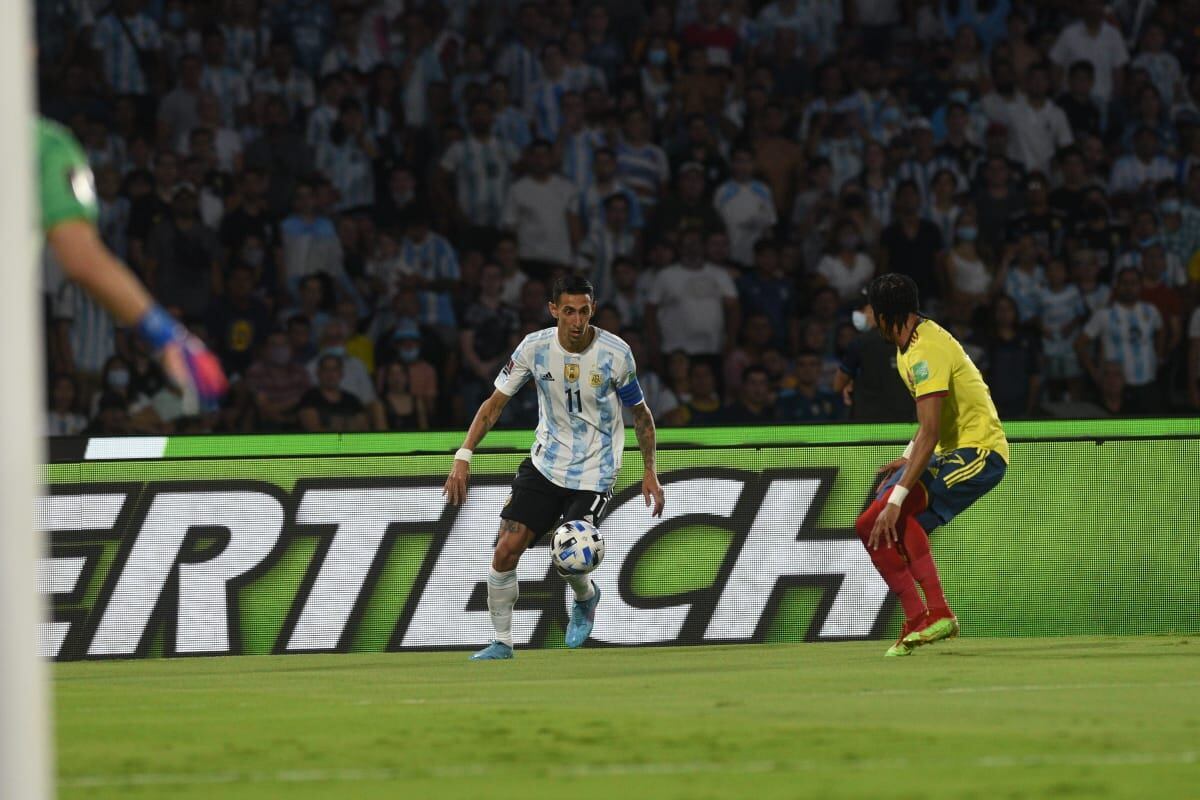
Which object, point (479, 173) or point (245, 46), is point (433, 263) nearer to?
point (479, 173)

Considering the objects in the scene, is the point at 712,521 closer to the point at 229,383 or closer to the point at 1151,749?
the point at 229,383

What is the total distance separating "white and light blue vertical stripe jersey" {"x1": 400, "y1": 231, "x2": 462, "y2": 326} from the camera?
17359mm

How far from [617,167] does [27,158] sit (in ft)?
47.9

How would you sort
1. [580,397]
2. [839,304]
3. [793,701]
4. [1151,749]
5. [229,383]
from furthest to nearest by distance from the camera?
[839,304], [229,383], [580,397], [793,701], [1151,749]

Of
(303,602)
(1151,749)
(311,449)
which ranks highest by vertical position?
(1151,749)

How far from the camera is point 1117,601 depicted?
43.6 ft

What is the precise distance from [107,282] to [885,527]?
6184 millimetres

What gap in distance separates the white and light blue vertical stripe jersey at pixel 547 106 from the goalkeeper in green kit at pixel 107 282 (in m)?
12.8

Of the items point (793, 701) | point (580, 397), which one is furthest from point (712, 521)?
point (793, 701)

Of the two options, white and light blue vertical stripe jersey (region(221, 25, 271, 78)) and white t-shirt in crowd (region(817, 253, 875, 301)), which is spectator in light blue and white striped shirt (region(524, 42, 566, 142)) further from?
white t-shirt in crowd (region(817, 253, 875, 301))

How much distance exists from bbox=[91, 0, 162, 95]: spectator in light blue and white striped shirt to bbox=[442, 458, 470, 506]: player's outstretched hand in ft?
26.2

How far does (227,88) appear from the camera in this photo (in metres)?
18.5

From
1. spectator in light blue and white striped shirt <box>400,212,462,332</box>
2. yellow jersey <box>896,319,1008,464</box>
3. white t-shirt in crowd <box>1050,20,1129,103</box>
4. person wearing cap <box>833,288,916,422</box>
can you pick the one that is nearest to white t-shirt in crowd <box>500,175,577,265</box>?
spectator in light blue and white striped shirt <box>400,212,462,332</box>

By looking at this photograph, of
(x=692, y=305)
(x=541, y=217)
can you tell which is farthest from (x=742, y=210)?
(x=541, y=217)
